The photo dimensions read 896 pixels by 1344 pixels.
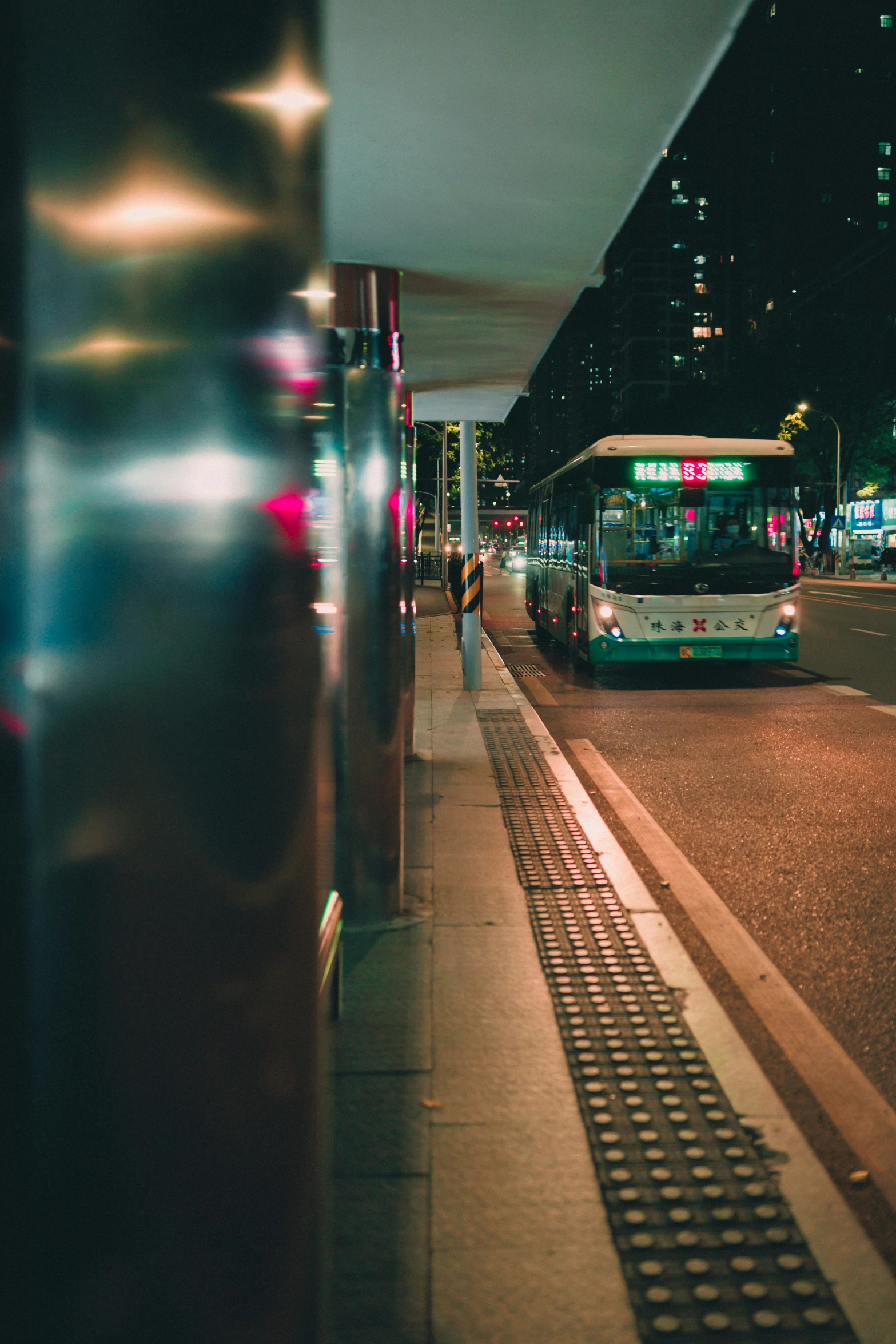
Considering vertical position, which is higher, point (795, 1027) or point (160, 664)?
point (160, 664)

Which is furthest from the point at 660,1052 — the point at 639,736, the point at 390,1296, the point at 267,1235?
the point at 639,736

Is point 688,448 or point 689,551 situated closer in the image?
point 689,551

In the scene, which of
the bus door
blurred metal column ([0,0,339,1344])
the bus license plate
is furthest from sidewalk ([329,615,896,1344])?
the bus door

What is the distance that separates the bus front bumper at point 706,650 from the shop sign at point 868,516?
198 feet

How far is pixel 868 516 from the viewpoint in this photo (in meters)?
69.9

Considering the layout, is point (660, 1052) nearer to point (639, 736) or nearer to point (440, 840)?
point (440, 840)

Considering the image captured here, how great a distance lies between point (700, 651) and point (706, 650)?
0.07 meters

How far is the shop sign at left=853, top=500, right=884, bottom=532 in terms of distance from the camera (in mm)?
68562

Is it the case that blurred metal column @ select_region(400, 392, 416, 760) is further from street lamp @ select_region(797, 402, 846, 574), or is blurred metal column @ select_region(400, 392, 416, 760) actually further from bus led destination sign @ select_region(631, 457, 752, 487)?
street lamp @ select_region(797, 402, 846, 574)

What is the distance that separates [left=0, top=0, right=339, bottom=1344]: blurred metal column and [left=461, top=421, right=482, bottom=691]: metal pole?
11131 millimetres

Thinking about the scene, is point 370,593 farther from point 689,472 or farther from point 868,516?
point 868,516

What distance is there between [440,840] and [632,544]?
7810 mm

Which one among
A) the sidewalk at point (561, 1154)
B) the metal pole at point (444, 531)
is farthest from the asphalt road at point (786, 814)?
the metal pole at point (444, 531)

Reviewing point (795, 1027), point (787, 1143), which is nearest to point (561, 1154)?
point (787, 1143)
